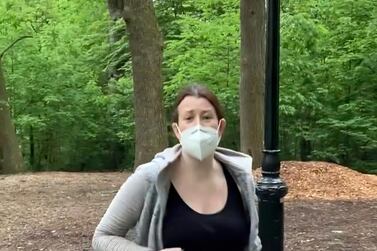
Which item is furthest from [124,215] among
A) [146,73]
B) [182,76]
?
[182,76]

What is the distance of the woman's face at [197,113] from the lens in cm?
265

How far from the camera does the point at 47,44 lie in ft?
71.6

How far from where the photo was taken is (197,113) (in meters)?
2.66

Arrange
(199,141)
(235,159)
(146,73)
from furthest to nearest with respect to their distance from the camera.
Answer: (146,73) → (235,159) → (199,141)

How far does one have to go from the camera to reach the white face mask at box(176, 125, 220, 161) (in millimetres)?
2510

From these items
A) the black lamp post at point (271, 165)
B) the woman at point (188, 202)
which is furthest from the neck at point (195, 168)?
→ the black lamp post at point (271, 165)

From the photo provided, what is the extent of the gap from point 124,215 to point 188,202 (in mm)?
246

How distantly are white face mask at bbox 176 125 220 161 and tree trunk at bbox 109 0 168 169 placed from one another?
335 inches

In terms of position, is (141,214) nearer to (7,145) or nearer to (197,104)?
(197,104)

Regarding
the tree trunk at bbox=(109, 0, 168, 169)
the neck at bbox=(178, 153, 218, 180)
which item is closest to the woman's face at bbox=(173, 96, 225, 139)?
the neck at bbox=(178, 153, 218, 180)

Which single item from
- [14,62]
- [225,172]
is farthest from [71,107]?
[225,172]

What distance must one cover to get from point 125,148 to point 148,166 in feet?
65.4

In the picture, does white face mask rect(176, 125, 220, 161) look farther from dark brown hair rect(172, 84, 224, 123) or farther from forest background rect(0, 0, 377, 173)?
forest background rect(0, 0, 377, 173)

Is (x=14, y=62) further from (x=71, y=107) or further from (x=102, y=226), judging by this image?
(x=102, y=226)
